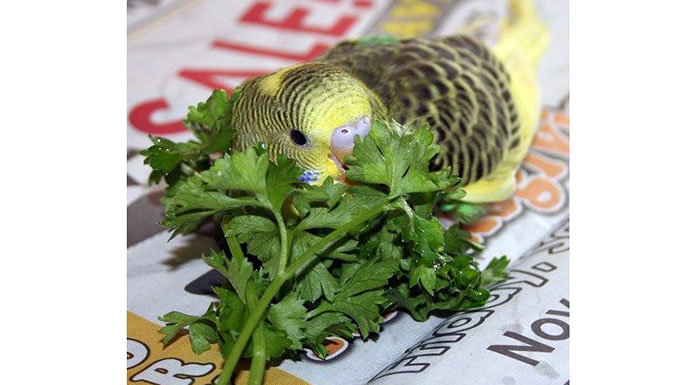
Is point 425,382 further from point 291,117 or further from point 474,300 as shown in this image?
point 291,117

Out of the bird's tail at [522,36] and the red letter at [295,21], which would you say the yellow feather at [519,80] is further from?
the red letter at [295,21]

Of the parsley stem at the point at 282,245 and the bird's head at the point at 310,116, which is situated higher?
the bird's head at the point at 310,116

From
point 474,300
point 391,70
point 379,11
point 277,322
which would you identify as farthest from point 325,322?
point 379,11

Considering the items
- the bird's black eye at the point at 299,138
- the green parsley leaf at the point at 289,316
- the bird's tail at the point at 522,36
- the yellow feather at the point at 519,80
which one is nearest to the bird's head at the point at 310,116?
the bird's black eye at the point at 299,138

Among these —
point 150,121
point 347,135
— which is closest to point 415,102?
point 347,135

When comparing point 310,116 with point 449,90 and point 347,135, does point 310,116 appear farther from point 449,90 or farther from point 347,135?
point 449,90

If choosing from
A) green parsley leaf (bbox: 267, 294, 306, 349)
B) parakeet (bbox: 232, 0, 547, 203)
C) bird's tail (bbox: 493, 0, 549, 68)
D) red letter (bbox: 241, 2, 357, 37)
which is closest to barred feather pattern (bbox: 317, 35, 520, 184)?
parakeet (bbox: 232, 0, 547, 203)
